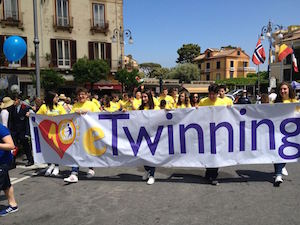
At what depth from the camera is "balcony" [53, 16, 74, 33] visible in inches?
1038

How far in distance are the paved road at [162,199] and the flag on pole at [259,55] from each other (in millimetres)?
14615

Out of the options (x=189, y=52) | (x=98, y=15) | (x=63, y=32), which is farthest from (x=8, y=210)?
(x=189, y=52)

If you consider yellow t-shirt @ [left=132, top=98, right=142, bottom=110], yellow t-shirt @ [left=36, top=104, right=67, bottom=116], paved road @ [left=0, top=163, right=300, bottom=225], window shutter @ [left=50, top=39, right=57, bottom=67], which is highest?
window shutter @ [left=50, top=39, right=57, bottom=67]

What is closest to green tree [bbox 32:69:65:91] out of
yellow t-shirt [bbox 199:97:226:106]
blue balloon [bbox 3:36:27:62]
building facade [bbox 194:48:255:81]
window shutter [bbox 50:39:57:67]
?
window shutter [bbox 50:39:57:67]

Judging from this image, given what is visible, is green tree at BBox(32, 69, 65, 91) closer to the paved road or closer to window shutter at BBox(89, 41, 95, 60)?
window shutter at BBox(89, 41, 95, 60)

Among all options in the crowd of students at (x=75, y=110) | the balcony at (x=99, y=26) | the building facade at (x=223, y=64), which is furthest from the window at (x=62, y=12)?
the building facade at (x=223, y=64)

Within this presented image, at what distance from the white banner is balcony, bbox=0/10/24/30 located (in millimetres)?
22764

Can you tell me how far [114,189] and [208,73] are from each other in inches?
3003

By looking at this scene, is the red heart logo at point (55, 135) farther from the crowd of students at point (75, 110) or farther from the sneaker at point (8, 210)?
the sneaker at point (8, 210)

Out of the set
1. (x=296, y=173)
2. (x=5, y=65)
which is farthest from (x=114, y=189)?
(x=5, y=65)

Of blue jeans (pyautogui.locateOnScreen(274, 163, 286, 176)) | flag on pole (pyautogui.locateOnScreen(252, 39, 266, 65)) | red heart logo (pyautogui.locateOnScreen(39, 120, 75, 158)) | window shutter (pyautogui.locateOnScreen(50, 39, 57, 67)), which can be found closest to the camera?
blue jeans (pyautogui.locateOnScreen(274, 163, 286, 176))

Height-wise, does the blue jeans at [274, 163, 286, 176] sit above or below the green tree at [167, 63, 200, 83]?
below

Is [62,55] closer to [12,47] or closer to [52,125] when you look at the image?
[12,47]

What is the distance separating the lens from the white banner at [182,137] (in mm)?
5072
